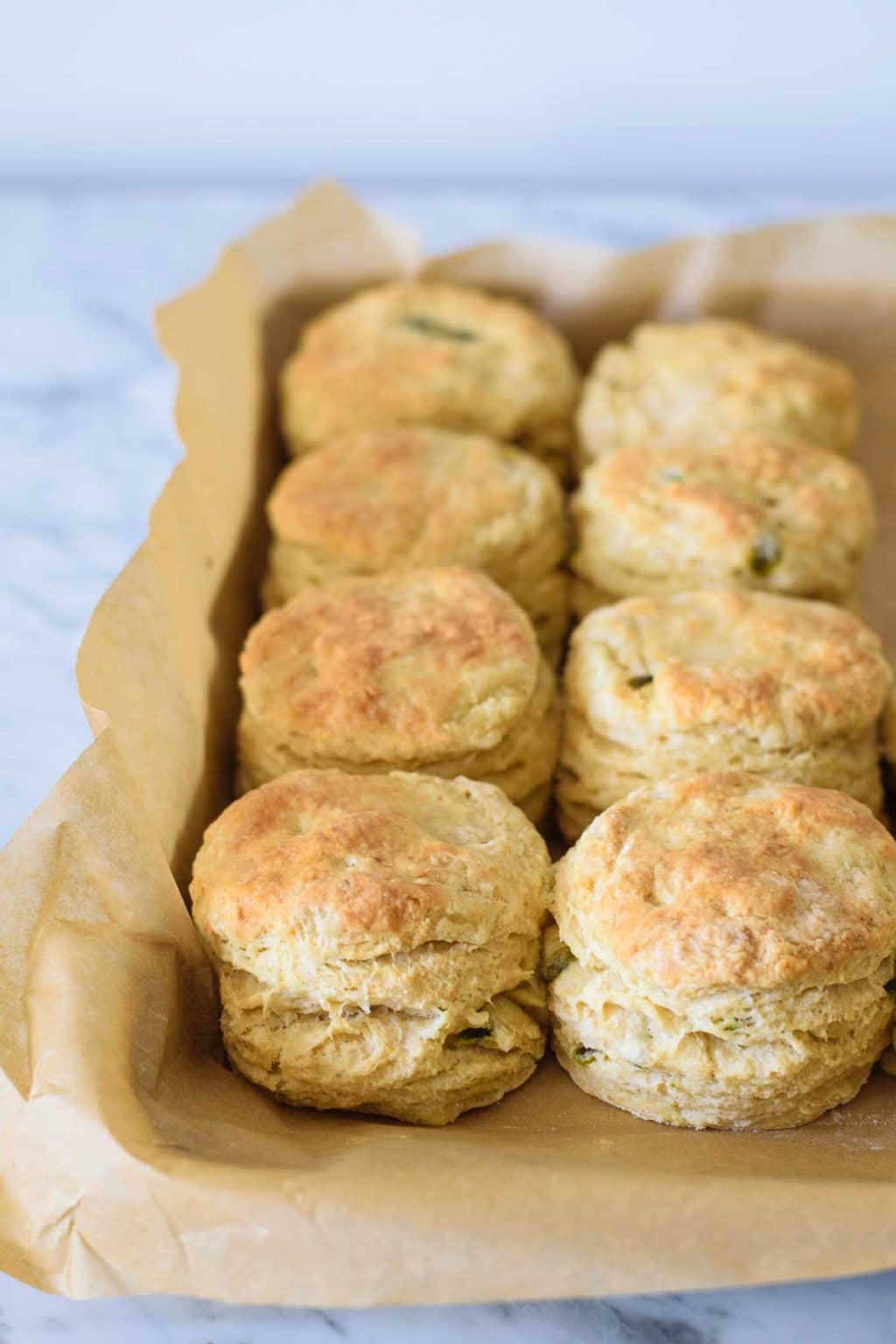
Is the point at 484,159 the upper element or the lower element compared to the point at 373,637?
upper

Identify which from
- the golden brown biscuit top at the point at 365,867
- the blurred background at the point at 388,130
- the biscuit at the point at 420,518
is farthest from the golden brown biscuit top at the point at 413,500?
the blurred background at the point at 388,130

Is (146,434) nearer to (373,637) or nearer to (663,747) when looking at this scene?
(373,637)

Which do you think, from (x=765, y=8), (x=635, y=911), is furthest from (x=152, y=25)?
(x=635, y=911)

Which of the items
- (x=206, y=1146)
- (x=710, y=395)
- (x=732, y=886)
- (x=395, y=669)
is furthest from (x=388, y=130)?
(x=206, y=1146)

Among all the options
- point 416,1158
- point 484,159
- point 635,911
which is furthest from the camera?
point 484,159

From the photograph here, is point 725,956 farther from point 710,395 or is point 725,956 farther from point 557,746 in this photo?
point 710,395

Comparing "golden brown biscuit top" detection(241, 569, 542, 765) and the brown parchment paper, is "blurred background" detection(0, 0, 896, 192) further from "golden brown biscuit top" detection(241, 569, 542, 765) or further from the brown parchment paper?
"golden brown biscuit top" detection(241, 569, 542, 765)
